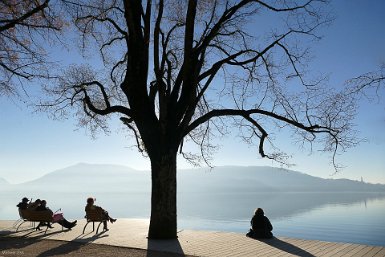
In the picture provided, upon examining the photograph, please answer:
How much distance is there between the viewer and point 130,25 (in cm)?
1412

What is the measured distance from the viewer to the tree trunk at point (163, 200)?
44.3ft

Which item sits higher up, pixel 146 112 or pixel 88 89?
pixel 88 89

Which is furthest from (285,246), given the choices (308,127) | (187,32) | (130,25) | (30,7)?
(30,7)

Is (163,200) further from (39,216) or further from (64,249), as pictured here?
(39,216)

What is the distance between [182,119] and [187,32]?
3096 mm

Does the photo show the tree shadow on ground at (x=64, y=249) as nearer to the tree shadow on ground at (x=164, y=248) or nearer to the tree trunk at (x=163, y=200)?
the tree shadow on ground at (x=164, y=248)

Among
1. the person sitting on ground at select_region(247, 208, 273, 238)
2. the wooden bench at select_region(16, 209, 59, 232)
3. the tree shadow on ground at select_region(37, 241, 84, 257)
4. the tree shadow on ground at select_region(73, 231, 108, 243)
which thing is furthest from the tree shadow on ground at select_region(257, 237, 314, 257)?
the wooden bench at select_region(16, 209, 59, 232)

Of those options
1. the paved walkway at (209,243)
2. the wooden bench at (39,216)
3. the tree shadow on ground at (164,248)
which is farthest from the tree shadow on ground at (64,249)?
the wooden bench at (39,216)

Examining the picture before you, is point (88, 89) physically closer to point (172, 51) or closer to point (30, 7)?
point (172, 51)

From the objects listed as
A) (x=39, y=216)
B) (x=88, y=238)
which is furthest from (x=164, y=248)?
(x=39, y=216)

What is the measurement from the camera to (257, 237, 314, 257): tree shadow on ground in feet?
34.5

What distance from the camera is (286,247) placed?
11500mm

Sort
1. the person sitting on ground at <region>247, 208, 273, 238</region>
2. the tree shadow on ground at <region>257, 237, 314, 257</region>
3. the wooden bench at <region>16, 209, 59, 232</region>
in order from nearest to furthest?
1. the tree shadow on ground at <region>257, 237, 314, 257</region>
2. the person sitting on ground at <region>247, 208, 273, 238</region>
3. the wooden bench at <region>16, 209, 59, 232</region>

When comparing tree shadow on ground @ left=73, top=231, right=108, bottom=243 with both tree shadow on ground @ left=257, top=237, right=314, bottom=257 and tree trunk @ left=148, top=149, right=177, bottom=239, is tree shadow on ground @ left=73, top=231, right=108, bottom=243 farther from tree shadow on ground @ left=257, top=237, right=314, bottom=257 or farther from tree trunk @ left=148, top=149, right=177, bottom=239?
tree shadow on ground @ left=257, top=237, right=314, bottom=257
